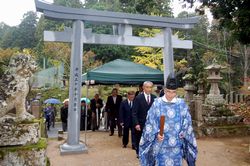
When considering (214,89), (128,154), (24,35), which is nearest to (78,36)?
(128,154)

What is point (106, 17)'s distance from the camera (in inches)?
309

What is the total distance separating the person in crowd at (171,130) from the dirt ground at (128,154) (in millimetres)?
2470

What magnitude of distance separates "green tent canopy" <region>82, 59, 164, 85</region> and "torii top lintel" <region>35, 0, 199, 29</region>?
1.74 metres

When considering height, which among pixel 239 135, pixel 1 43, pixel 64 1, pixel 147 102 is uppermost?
pixel 64 1

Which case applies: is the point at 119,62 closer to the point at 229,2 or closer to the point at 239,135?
the point at 229,2

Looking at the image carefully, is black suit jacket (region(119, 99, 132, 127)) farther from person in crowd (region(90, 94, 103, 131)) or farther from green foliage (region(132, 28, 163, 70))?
green foliage (region(132, 28, 163, 70))

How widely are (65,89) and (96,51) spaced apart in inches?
193

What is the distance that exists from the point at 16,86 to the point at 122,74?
5.53 meters

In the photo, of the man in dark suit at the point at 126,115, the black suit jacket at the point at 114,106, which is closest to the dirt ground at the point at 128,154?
the man in dark suit at the point at 126,115

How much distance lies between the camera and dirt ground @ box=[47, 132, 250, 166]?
6.64 m

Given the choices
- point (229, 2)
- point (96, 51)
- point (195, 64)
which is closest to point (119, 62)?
point (229, 2)

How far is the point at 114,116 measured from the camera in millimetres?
10531

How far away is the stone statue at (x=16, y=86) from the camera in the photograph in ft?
13.3

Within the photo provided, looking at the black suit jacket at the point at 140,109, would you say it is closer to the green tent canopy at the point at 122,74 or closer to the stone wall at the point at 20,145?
the stone wall at the point at 20,145
